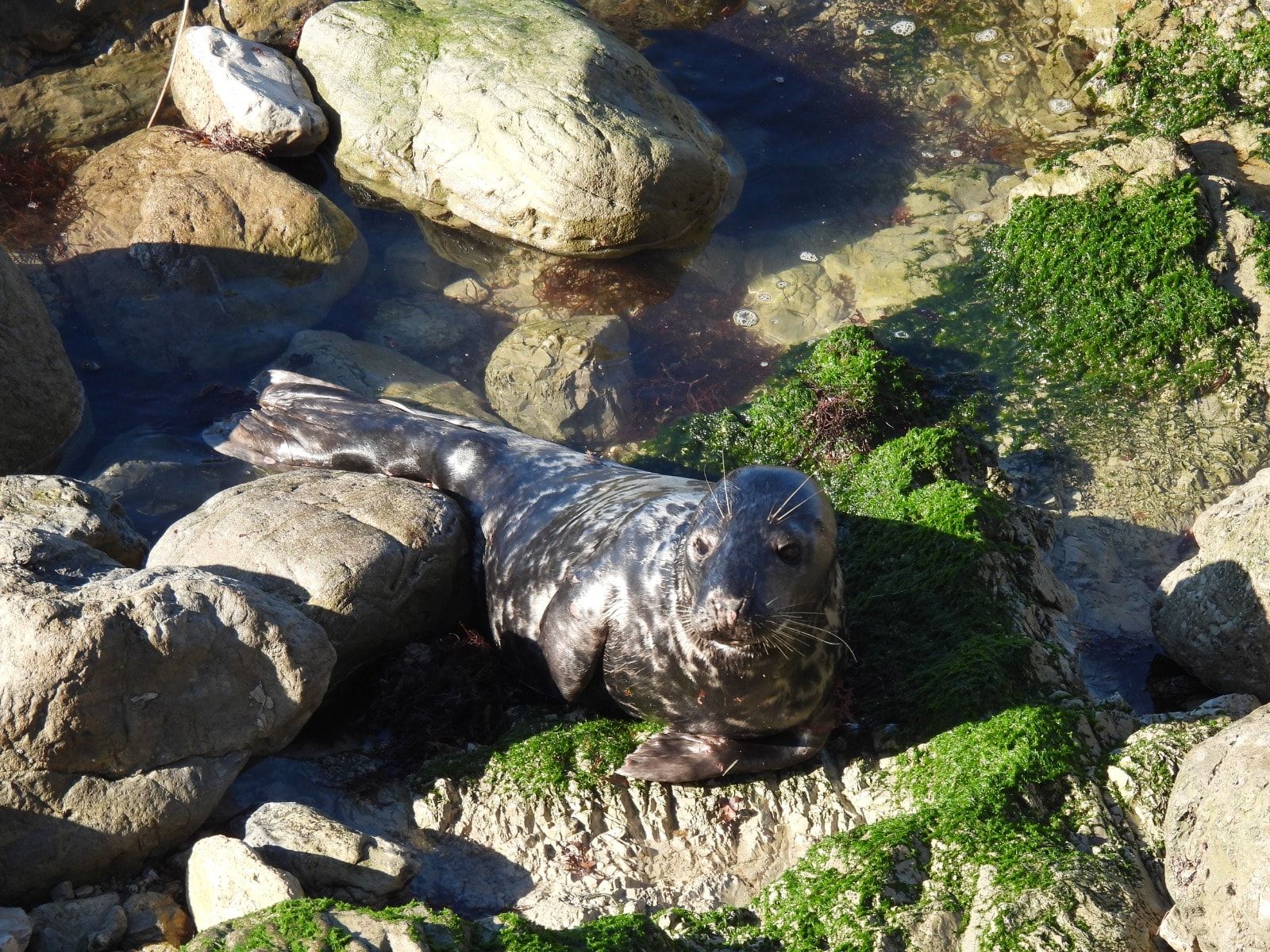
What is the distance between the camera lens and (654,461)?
23.2ft

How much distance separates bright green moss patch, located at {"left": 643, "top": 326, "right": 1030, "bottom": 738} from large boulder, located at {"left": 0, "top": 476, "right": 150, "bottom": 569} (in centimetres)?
309

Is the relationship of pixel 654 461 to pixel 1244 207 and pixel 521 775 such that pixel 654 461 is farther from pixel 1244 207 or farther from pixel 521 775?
pixel 1244 207

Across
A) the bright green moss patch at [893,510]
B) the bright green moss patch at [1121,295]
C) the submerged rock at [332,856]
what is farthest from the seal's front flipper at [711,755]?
the bright green moss patch at [1121,295]

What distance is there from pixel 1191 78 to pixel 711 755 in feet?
23.7

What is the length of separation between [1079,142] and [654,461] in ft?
14.8

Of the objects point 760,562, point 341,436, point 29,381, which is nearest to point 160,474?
point 29,381

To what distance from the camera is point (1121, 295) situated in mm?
7512

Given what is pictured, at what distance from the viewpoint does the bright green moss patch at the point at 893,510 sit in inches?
187

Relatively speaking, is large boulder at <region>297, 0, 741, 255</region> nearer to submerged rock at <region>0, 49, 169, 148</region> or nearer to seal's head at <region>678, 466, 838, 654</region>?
submerged rock at <region>0, 49, 169, 148</region>

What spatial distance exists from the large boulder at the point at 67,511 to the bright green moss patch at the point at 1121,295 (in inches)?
211

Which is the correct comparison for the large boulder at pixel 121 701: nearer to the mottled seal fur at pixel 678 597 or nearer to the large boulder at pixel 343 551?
the large boulder at pixel 343 551

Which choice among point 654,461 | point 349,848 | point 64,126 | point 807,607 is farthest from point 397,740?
point 64,126

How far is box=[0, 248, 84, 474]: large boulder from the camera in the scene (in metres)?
6.10

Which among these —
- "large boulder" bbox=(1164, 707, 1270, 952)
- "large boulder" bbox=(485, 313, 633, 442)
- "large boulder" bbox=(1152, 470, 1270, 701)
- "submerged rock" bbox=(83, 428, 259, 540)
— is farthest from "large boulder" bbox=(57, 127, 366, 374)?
"large boulder" bbox=(1164, 707, 1270, 952)
